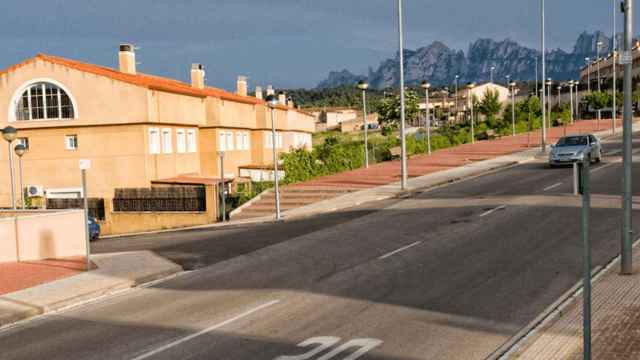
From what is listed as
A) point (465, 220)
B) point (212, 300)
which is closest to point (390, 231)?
point (465, 220)

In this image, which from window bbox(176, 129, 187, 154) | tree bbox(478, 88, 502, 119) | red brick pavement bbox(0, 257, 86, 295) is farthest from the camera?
tree bbox(478, 88, 502, 119)

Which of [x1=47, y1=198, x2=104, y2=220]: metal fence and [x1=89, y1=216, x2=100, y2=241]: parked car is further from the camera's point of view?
[x1=47, y1=198, x2=104, y2=220]: metal fence

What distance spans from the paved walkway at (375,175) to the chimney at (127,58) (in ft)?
56.3

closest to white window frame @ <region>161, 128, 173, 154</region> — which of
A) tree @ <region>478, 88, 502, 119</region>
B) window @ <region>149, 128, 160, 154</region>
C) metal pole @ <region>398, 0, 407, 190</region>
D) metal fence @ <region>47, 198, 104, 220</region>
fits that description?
window @ <region>149, 128, 160, 154</region>

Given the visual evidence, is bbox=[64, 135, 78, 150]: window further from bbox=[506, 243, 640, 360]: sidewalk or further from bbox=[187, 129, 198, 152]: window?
bbox=[506, 243, 640, 360]: sidewalk

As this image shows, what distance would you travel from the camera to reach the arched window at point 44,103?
41562 mm

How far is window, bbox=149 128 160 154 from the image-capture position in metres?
41.2

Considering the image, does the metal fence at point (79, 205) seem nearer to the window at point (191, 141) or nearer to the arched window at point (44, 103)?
the arched window at point (44, 103)

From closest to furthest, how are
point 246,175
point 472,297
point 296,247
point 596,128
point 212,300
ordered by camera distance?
point 472,297 → point 212,300 → point 296,247 → point 246,175 → point 596,128

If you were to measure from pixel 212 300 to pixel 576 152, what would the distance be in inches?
1007

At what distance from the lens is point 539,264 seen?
14.9 metres

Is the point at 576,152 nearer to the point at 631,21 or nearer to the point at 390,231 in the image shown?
the point at 390,231

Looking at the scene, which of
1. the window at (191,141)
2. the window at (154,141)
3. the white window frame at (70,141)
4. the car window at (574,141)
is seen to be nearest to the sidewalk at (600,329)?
the car window at (574,141)

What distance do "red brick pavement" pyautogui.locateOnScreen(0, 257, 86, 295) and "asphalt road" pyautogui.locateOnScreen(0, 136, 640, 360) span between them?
2.60 meters
